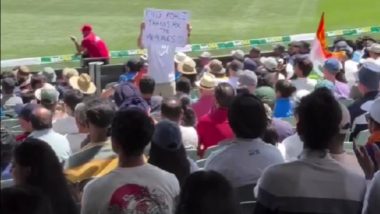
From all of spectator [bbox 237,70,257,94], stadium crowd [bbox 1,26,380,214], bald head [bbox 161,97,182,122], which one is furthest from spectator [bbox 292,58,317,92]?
bald head [bbox 161,97,182,122]

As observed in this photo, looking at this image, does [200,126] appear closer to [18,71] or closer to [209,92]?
[209,92]

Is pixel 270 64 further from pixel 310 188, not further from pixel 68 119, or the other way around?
pixel 310 188

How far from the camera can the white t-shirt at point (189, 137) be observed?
234 inches

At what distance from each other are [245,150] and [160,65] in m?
4.38

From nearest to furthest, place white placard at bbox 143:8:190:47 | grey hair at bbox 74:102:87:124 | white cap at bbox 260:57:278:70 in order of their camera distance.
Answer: grey hair at bbox 74:102:87:124 < white placard at bbox 143:8:190:47 < white cap at bbox 260:57:278:70

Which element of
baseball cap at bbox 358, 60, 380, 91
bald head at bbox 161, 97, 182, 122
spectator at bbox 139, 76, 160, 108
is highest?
baseball cap at bbox 358, 60, 380, 91

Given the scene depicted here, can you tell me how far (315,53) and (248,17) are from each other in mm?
5819

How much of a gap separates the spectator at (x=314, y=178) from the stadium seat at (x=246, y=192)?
59cm

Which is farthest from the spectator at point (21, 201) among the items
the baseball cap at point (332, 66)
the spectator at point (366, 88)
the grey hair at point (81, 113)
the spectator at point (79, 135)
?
the baseball cap at point (332, 66)

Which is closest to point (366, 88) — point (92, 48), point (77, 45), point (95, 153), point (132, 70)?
point (95, 153)

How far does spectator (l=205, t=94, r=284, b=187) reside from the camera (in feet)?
13.5

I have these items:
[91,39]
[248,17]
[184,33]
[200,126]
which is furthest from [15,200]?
[248,17]

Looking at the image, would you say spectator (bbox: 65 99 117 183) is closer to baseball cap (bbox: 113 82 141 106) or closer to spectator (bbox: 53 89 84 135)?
spectator (bbox: 53 89 84 135)

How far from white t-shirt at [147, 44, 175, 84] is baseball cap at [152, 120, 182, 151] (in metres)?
4.36
